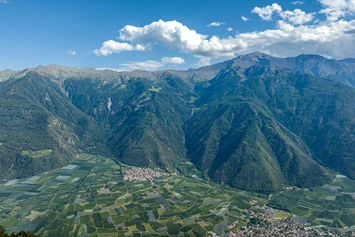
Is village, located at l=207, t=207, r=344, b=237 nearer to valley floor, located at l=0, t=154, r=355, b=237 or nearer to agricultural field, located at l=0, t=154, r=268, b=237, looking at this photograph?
valley floor, located at l=0, t=154, r=355, b=237

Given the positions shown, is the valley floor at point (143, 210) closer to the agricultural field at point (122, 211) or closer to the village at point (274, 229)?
the agricultural field at point (122, 211)

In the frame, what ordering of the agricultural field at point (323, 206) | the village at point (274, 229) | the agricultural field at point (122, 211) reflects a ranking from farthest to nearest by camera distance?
the agricultural field at point (323, 206), the agricultural field at point (122, 211), the village at point (274, 229)

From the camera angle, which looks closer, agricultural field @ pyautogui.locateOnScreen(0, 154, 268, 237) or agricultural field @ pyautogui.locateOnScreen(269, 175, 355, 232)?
agricultural field @ pyautogui.locateOnScreen(0, 154, 268, 237)

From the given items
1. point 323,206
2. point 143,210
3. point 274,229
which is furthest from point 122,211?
point 323,206

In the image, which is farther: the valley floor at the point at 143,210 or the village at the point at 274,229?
the valley floor at the point at 143,210

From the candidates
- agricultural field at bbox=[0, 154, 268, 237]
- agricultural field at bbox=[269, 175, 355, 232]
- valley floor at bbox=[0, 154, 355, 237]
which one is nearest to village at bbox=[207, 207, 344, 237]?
valley floor at bbox=[0, 154, 355, 237]

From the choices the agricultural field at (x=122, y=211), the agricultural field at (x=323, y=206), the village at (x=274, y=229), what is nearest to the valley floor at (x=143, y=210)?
the agricultural field at (x=122, y=211)

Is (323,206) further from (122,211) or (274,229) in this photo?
(122,211)
